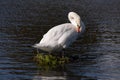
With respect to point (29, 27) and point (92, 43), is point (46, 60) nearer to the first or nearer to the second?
point (92, 43)

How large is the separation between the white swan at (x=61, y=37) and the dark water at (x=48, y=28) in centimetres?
67

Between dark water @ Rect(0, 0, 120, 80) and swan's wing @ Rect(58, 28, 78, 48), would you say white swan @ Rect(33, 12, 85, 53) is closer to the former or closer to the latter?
swan's wing @ Rect(58, 28, 78, 48)

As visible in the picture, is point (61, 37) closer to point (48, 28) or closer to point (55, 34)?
Result: point (55, 34)

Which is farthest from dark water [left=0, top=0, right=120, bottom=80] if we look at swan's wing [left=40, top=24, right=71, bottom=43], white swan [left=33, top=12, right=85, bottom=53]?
swan's wing [left=40, top=24, right=71, bottom=43]

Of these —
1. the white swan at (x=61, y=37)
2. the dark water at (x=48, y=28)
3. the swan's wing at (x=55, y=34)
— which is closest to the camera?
the dark water at (x=48, y=28)

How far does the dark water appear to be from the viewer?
1433 centimetres

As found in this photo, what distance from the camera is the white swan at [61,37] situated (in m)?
15.5

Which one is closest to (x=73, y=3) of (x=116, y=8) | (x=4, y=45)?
(x=116, y=8)

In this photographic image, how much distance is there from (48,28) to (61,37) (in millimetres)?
7920

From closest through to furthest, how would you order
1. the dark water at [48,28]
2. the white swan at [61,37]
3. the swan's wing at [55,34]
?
the dark water at [48,28], the white swan at [61,37], the swan's wing at [55,34]

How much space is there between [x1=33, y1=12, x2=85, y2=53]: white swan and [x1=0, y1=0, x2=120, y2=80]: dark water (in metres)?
0.67

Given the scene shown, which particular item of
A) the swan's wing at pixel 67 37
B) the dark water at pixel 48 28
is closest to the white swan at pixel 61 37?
the swan's wing at pixel 67 37

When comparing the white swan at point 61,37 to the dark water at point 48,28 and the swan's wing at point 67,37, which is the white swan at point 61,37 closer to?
the swan's wing at point 67,37

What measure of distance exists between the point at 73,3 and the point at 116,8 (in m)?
4.94
